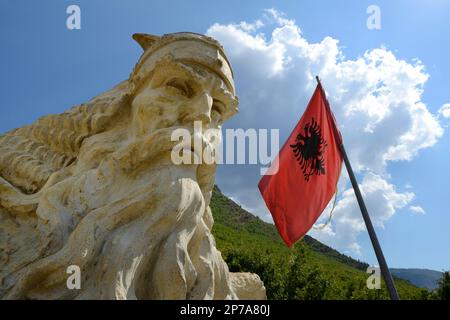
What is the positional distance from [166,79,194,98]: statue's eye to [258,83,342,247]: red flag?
6.35ft

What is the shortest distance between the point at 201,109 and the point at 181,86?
0.85ft

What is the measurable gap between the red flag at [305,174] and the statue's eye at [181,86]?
1.93 metres

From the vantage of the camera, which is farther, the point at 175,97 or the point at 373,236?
the point at 373,236

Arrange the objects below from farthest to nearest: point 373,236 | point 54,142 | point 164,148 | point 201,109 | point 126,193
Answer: point 373,236 < point 54,142 < point 201,109 < point 164,148 < point 126,193

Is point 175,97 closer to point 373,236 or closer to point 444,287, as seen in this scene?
point 373,236

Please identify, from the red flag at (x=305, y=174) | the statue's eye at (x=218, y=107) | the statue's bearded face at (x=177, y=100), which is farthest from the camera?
the red flag at (x=305, y=174)

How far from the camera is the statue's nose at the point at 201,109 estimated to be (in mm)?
3062

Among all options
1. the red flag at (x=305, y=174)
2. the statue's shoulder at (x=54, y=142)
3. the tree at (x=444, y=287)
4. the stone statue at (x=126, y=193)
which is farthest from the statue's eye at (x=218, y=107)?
the tree at (x=444, y=287)

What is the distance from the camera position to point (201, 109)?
10.1 ft

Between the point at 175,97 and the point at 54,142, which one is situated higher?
the point at 175,97

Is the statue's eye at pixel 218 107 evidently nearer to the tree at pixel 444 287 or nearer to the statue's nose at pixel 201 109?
the statue's nose at pixel 201 109

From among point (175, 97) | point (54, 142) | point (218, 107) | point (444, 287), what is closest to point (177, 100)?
point (175, 97)
